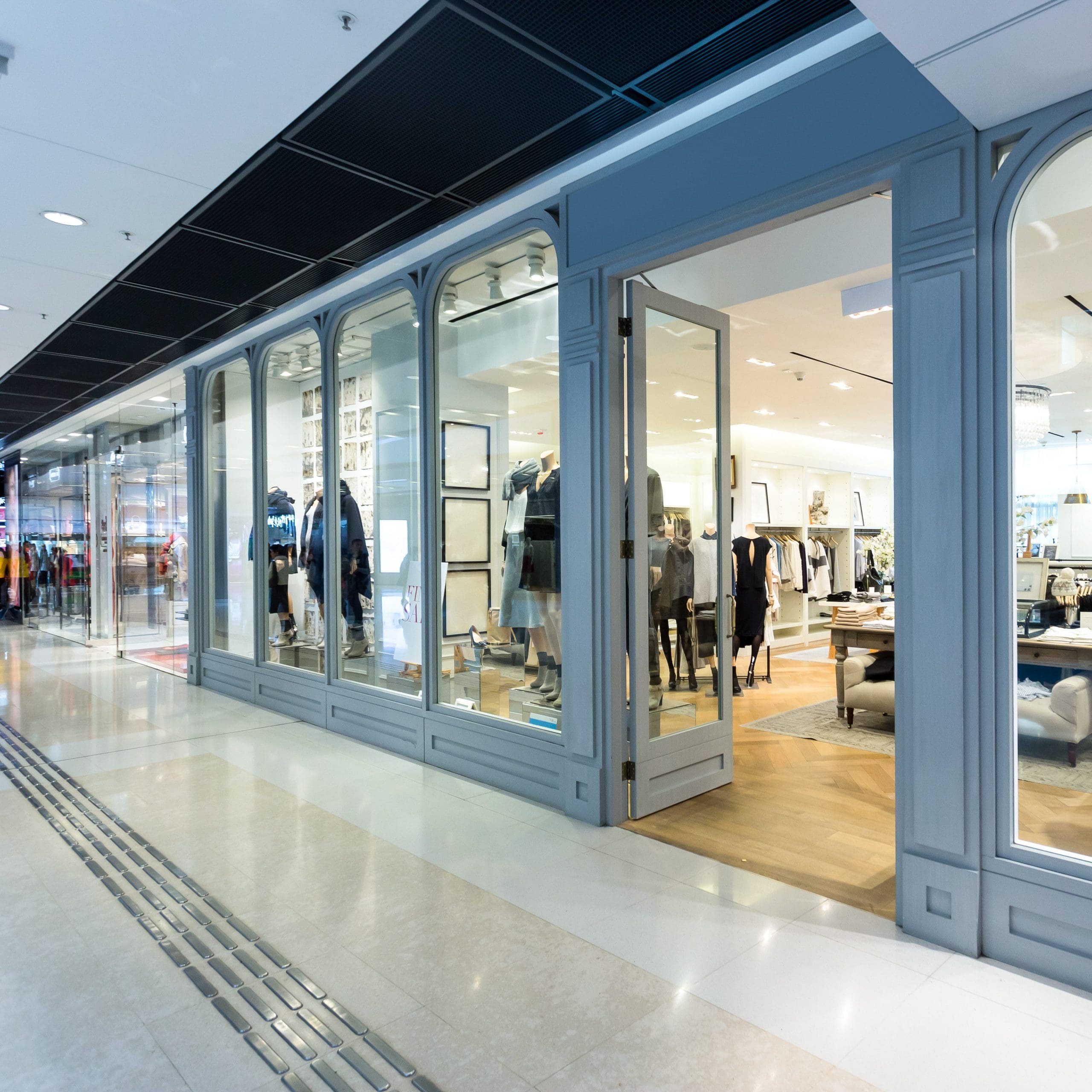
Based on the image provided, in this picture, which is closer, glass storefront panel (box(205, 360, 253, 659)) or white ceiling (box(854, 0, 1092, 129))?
white ceiling (box(854, 0, 1092, 129))

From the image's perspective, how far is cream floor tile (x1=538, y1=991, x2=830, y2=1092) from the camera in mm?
1841

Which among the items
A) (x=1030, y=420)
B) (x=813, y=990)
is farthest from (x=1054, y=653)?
(x=813, y=990)

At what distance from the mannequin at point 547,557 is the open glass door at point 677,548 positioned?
400 millimetres

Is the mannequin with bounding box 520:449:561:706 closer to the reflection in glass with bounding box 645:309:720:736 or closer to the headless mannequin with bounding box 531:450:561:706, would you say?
the headless mannequin with bounding box 531:450:561:706

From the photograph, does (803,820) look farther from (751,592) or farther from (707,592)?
(751,592)

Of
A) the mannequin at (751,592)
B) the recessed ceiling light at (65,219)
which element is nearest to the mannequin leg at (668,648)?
the mannequin at (751,592)

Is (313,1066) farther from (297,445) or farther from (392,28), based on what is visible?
(297,445)

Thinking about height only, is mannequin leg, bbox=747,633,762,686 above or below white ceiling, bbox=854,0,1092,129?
below

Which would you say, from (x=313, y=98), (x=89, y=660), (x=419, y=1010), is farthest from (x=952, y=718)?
(x=89, y=660)

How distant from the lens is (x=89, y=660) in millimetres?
9219

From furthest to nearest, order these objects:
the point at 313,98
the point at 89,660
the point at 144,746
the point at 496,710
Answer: the point at 89,660 < the point at 144,746 < the point at 496,710 < the point at 313,98

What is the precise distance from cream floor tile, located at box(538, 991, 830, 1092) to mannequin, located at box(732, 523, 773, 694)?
200 inches

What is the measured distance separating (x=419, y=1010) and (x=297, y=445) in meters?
4.53

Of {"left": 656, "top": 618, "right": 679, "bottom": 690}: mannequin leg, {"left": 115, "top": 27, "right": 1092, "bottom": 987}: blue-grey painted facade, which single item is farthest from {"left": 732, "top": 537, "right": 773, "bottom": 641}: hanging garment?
{"left": 115, "top": 27, "right": 1092, "bottom": 987}: blue-grey painted facade
